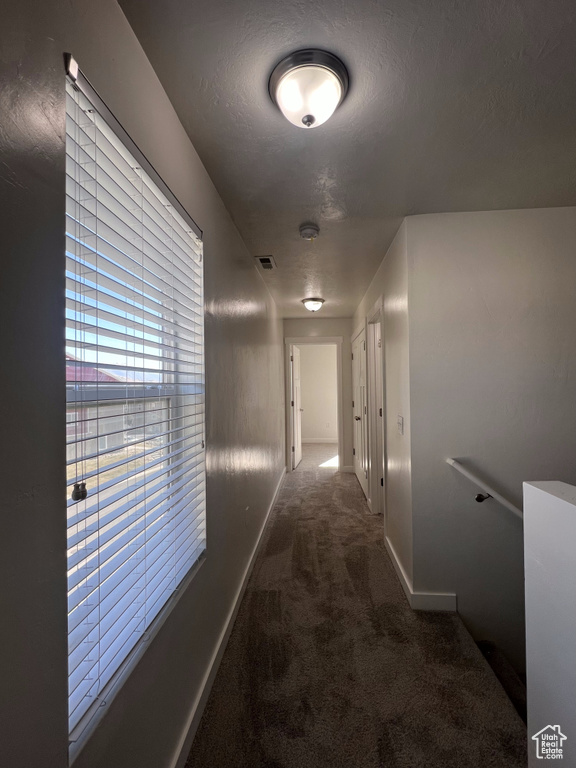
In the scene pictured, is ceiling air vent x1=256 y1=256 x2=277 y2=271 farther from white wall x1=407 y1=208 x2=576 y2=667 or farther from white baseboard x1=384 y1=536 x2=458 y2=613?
white baseboard x1=384 y1=536 x2=458 y2=613

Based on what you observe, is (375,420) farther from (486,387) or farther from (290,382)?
(290,382)

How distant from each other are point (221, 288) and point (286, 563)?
2077 mm

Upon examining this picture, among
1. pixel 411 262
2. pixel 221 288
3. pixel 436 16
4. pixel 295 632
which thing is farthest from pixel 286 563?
pixel 436 16

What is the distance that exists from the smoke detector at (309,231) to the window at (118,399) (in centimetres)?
117

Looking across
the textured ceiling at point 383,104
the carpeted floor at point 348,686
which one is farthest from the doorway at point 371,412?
the textured ceiling at point 383,104

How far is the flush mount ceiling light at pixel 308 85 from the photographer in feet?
3.86

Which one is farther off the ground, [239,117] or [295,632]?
[239,117]

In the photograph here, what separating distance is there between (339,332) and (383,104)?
4.55 meters

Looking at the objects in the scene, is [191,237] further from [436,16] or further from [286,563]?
[286,563]

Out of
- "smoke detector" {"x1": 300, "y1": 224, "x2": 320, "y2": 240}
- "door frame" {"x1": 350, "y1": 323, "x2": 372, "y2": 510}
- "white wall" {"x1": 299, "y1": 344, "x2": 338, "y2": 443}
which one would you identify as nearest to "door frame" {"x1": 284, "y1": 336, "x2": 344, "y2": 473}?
"door frame" {"x1": 350, "y1": 323, "x2": 372, "y2": 510}

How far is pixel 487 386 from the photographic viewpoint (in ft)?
7.61

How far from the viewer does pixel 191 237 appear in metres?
1.61

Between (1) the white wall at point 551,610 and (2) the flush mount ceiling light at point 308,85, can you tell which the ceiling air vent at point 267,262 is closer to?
(2) the flush mount ceiling light at point 308,85

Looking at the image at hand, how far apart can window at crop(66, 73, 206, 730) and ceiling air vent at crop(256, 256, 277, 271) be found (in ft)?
5.37
